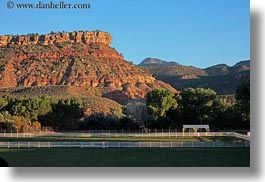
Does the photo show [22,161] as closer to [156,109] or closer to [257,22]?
[257,22]

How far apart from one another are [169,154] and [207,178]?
516 cm

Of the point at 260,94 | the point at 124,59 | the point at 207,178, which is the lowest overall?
the point at 207,178

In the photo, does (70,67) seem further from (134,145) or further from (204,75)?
(134,145)

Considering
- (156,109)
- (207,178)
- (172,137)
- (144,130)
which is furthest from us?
(156,109)

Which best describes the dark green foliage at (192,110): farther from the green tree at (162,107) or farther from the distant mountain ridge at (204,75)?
the distant mountain ridge at (204,75)

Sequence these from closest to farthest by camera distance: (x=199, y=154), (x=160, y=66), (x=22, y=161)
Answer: (x=22, y=161), (x=199, y=154), (x=160, y=66)

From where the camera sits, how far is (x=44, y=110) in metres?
35.1

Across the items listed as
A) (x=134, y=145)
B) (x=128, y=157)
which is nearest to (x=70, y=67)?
(x=134, y=145)

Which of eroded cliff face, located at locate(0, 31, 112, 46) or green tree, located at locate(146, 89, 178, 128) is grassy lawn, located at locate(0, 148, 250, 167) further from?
eroded cliff face, located at locate(0, 31, 112, 46)

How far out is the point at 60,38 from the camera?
64.4 meters

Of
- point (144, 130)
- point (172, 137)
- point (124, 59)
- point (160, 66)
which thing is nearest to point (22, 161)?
point (172, 137)

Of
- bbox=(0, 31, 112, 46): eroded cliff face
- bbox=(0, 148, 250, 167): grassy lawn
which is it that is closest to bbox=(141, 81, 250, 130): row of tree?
bbox=(0, 148, 250, 167): grassy lawn

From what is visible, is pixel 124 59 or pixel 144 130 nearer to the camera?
pixel 144 130

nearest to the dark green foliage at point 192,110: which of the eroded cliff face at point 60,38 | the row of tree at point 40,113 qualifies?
the row of tree at point 40,113
